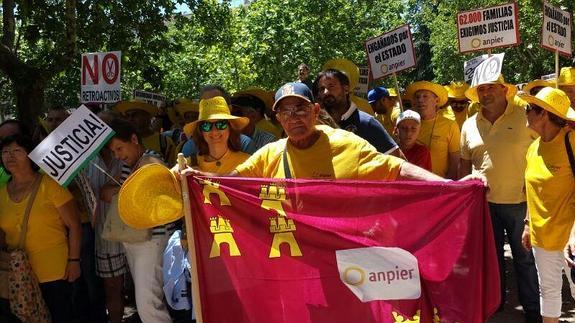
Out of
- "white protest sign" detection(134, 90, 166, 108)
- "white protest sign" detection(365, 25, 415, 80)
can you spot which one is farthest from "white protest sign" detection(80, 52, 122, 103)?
"white protest sign" detection(134, 90, 166, 108)

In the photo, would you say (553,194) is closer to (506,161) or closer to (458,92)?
(506,161)

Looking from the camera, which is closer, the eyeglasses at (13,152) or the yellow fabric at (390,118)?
the eyeglasses at (13,152)

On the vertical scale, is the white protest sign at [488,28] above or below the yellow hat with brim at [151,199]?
above

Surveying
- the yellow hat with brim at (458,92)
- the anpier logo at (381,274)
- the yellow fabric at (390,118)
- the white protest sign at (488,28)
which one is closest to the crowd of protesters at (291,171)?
the anpier logo at (381,274)

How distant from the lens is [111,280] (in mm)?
4961

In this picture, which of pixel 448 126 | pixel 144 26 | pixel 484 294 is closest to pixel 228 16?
pixel 144 26

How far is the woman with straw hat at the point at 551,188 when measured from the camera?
423 centimetres

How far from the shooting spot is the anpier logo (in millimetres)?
3238

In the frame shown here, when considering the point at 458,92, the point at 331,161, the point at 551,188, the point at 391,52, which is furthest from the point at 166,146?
the point at 458,92

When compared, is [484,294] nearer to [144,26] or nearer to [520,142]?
→ [520,142]

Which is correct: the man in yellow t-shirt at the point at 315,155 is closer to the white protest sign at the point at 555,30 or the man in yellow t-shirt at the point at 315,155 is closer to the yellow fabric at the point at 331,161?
the yellow fabric at the point at 331,161

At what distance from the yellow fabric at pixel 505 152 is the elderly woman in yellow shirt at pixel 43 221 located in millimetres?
3513

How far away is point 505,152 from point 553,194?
3.26ft

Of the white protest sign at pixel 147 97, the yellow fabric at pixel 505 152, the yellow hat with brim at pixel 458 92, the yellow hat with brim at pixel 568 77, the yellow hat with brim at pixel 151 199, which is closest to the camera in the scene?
the yellow hat with brim at pixel 151 199
